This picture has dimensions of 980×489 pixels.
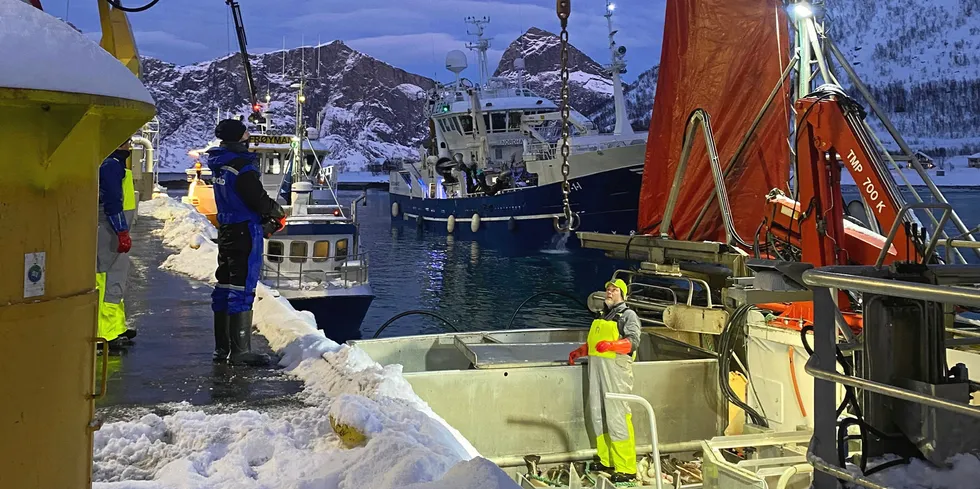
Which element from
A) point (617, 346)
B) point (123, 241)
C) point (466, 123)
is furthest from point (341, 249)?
point (466, 123)

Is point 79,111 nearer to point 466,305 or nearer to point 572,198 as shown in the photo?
point 466,305

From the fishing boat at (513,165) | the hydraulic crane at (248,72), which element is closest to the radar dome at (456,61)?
the fishing boat at (513,165)

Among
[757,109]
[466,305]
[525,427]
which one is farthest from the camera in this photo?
[466,305]

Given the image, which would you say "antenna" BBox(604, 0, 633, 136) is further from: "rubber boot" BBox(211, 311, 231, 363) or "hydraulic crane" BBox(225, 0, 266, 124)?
"rubber boot" BBox(211, 311, 231, 363)

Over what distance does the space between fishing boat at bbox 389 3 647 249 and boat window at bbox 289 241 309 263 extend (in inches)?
711

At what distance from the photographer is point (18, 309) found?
69.2 inches

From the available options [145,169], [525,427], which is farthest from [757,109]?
[145,169]

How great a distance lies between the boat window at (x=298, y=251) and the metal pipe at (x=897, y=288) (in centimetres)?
1332

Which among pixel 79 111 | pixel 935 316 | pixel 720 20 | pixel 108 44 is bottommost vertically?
pixel 935 316

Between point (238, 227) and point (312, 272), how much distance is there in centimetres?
1000

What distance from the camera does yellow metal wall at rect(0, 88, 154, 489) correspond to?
1732mm

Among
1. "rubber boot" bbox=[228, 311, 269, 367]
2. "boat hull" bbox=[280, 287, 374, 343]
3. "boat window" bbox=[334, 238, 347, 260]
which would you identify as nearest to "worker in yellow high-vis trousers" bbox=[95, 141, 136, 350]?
"rubber boot" bbox=[228, 311, 269, 367]

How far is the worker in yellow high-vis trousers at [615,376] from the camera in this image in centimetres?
670

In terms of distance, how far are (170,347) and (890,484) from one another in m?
4.83
